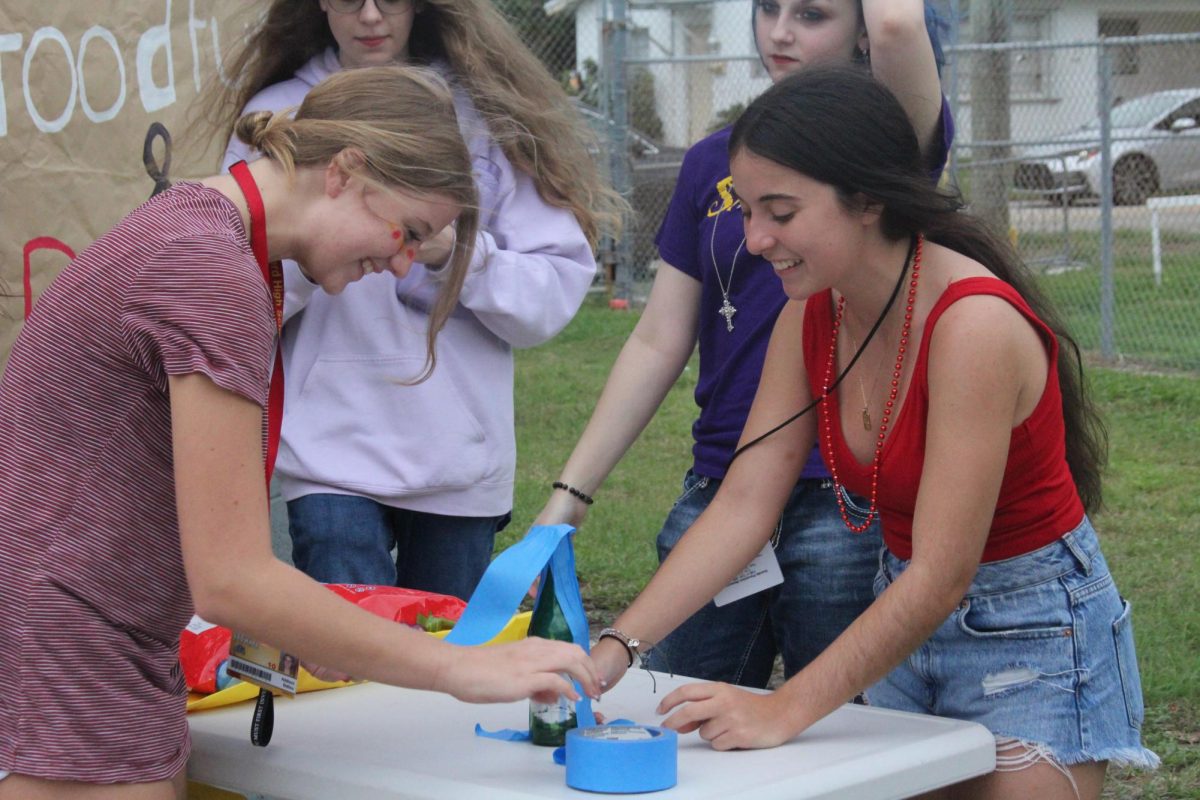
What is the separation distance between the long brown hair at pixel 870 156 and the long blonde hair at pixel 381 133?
16.5 inches

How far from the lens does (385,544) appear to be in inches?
106

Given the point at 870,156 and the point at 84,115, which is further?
the point at 84,115

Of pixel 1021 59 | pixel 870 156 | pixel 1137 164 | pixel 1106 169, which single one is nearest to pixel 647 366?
pixel 870 156

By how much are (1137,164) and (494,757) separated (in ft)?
38.4

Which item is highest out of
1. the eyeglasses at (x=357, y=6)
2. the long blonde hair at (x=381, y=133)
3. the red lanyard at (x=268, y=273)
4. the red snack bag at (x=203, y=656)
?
the eyeglasses at (x=357, y=6)

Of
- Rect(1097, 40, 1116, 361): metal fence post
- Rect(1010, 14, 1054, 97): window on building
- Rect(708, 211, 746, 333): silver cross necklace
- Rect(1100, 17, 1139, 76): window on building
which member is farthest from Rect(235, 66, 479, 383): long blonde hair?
Rect(1100, 17, 1139, 76): window on building

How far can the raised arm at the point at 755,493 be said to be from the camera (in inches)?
88.4

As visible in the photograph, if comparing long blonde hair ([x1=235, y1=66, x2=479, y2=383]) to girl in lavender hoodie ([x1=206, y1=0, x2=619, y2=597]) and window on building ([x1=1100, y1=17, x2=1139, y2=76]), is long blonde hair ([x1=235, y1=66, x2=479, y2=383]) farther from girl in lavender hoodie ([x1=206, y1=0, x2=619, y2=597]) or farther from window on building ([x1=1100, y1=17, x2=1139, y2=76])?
window on building ([x1=1100, y1=17, x2=1139, y2=76])

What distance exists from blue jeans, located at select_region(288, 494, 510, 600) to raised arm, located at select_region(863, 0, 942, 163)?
1.09m

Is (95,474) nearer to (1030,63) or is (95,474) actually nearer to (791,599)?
(791,599)

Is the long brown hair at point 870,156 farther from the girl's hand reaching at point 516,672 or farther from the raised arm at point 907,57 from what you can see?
the girl's hand reaching at point 516,672

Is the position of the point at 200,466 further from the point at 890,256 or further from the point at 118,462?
the point at 890,256

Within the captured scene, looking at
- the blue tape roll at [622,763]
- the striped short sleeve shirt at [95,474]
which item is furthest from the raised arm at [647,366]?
the striped short sleeve shirt at [95,474]

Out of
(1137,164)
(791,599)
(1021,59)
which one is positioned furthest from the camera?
(1021,59)
